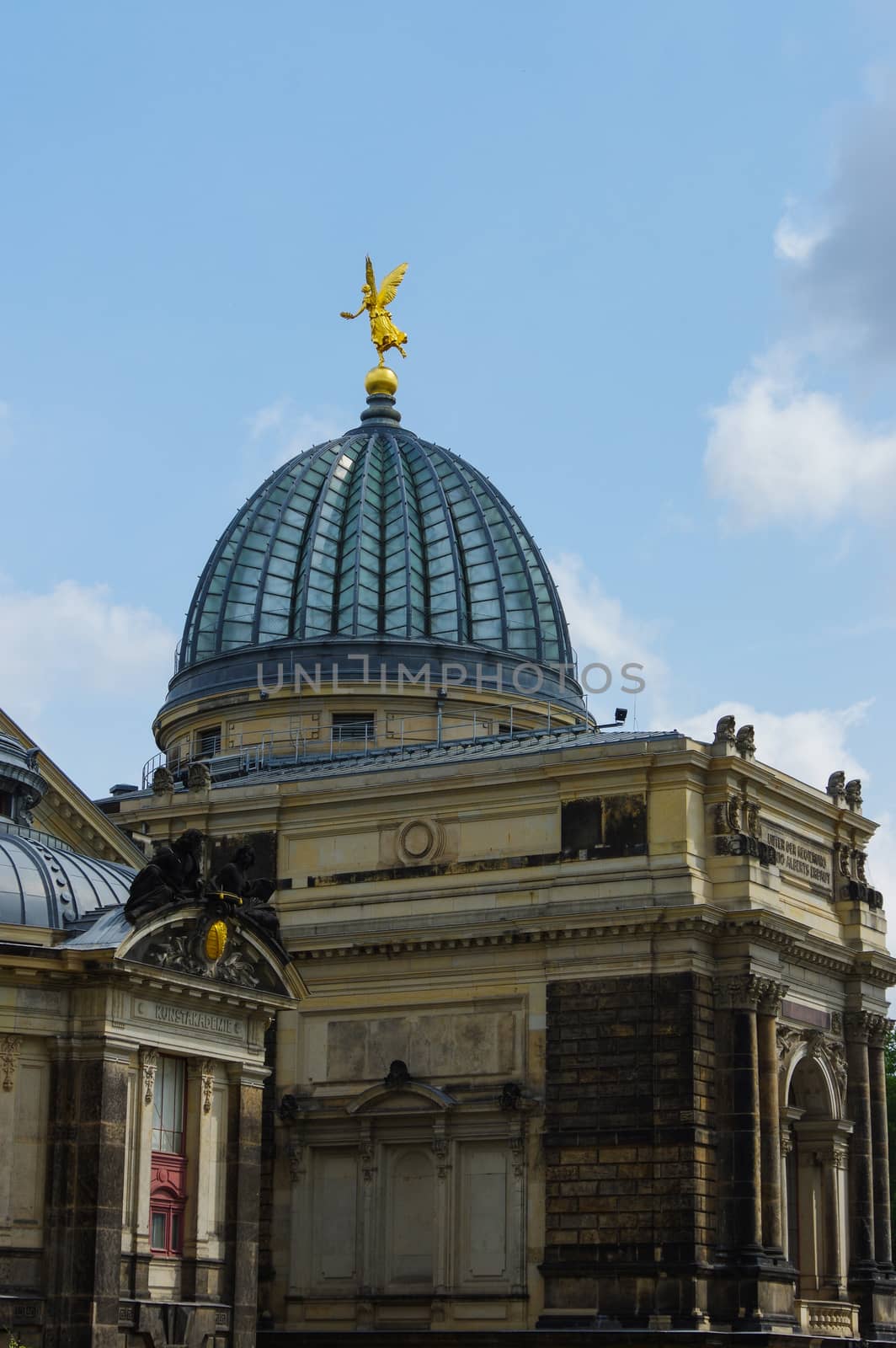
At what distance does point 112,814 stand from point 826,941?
20.8m

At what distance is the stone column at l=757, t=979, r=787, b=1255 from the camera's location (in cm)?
6262

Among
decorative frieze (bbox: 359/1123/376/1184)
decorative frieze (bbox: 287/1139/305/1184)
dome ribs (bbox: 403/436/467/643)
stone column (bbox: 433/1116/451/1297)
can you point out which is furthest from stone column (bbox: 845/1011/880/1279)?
dome ribs (bbox: 403/436/467/643)

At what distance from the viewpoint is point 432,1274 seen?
64875 millimetres

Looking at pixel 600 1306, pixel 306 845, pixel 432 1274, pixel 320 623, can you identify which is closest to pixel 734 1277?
pixel 600 1306

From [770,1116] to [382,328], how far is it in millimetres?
35900

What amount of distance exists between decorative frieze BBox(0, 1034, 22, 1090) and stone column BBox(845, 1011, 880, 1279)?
33.4m

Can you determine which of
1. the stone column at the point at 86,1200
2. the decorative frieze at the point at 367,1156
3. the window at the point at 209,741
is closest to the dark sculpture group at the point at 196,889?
the stone column at the point at 86,1200

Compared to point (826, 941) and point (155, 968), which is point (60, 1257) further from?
point (826, 941)

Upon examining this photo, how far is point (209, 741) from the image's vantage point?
7994cm

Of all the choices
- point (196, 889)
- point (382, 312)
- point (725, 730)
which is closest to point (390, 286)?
point (382, 312)

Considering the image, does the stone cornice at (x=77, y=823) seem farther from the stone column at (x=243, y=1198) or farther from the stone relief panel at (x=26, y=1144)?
the stone relief panel at (x=26, y=1144)

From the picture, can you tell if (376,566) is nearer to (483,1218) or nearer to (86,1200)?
(483,1218)

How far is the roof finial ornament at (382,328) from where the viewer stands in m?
87.6

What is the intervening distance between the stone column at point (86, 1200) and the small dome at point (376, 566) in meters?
37.5
